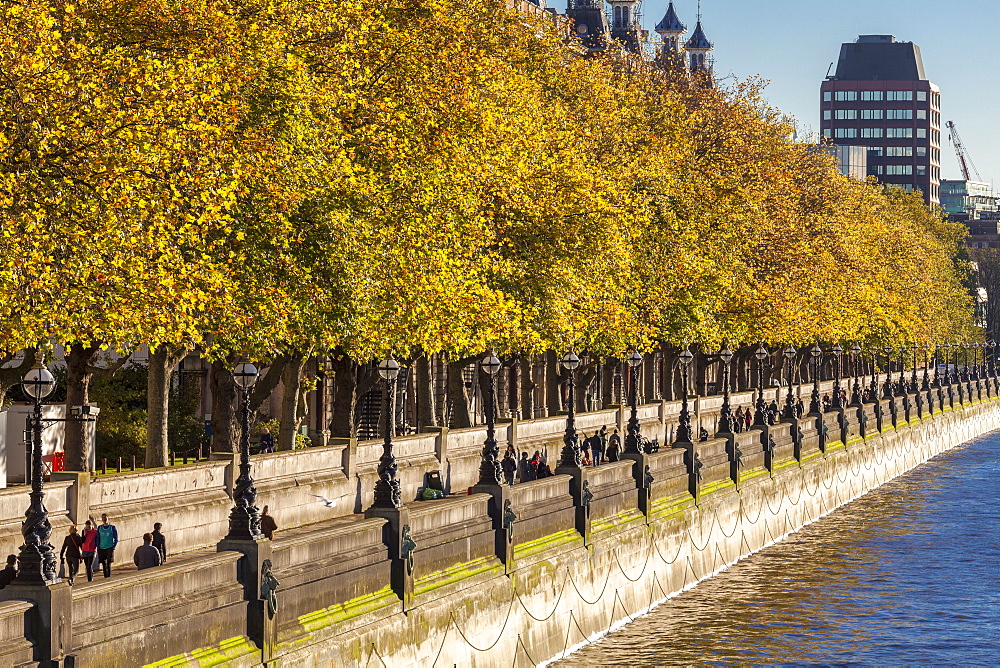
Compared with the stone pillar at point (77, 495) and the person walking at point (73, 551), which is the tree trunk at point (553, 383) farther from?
the person walking at point (73, 551)

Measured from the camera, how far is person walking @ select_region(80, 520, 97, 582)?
28.2 m

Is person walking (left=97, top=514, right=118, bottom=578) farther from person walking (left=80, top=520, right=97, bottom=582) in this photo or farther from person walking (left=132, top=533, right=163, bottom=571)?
person walking (left=132, top=533, right=163, bottom=571)

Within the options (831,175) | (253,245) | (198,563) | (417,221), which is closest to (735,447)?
(417,221)

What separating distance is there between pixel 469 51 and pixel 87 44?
17950 millimetres

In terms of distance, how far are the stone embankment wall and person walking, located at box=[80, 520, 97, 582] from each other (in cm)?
143

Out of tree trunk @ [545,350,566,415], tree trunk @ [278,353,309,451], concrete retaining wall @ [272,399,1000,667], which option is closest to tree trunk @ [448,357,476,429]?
tree trunk @ [545,350,566,415]

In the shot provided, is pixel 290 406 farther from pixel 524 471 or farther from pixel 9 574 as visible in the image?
pixel 9 574

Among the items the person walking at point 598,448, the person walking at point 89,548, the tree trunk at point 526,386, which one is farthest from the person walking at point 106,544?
the tree trunk at point 526,386

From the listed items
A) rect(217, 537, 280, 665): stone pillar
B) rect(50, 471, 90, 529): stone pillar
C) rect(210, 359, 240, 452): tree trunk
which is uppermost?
rect(210, 359, 240, 452): tree trunk

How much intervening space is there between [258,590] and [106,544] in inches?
219

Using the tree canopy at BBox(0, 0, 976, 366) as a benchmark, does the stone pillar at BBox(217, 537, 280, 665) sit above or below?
below

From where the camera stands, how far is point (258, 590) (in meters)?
24.1

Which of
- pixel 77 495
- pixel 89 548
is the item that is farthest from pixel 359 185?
pixel 89 548

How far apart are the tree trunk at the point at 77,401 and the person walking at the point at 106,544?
11.4 metres
